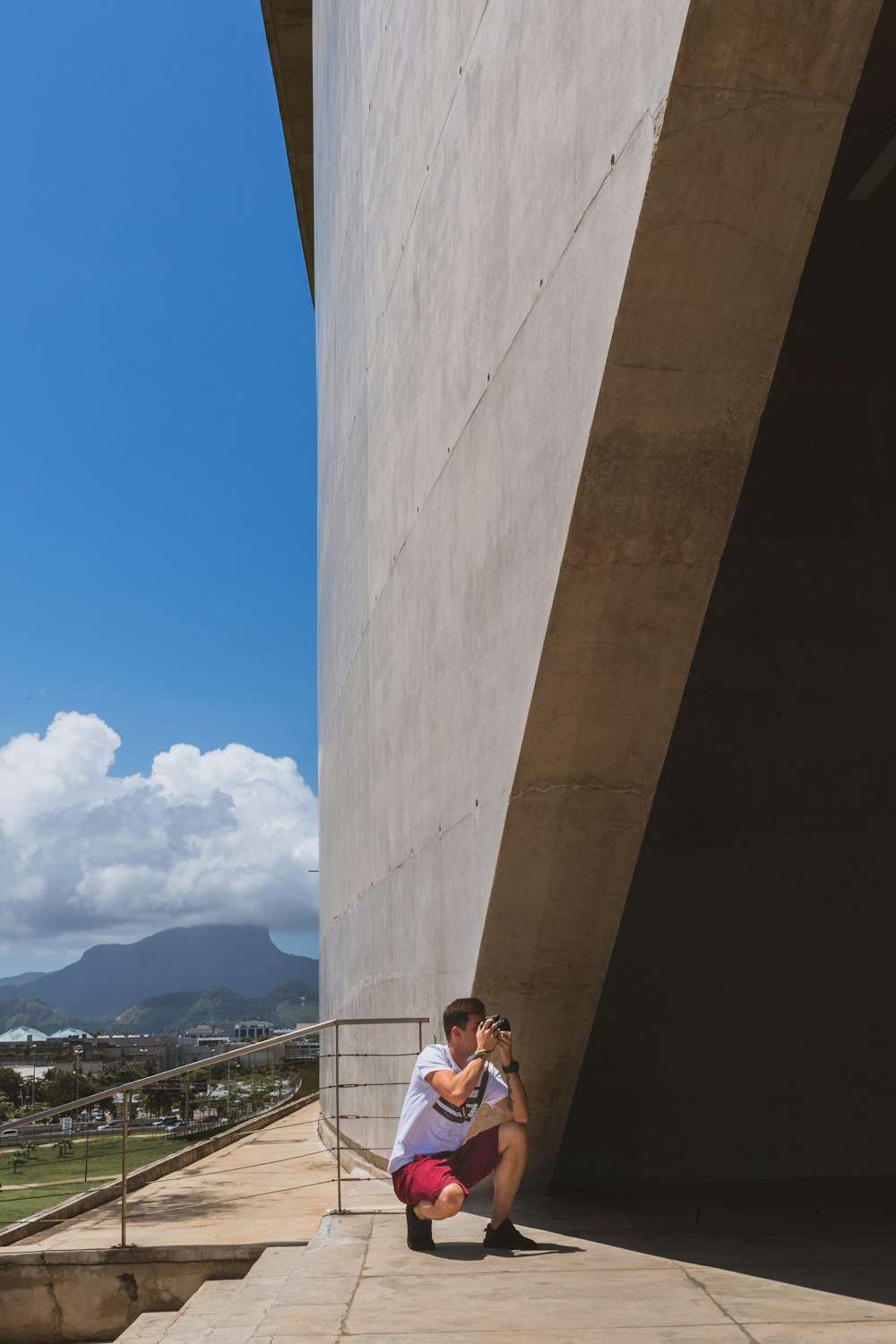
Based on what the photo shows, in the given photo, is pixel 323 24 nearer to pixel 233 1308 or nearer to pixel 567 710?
pixel 567 710

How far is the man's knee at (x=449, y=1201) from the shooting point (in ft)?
13.8

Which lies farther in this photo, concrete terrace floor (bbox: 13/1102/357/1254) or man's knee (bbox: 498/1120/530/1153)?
concrete terrace floor (bbox: 13/1102/357/1254)

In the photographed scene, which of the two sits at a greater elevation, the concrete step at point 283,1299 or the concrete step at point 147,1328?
the concrete step at point 283,1299

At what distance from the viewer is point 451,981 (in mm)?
5512

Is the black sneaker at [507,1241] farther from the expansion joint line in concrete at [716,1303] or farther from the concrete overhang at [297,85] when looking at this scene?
the concrete overhang at [297,85]

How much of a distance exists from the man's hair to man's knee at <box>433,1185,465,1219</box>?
0.53 meters

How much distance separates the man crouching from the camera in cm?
431

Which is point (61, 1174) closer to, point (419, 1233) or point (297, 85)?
point (297, 85)

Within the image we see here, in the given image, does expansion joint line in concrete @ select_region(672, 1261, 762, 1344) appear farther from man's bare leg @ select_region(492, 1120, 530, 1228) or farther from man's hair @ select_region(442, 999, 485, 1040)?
man's hair @ select_region(442, 999, 485, 1040)

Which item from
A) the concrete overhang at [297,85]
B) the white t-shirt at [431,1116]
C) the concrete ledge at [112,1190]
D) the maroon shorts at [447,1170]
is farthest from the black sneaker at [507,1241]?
the concrete overhang at [297,85]

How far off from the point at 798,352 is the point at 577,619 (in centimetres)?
423

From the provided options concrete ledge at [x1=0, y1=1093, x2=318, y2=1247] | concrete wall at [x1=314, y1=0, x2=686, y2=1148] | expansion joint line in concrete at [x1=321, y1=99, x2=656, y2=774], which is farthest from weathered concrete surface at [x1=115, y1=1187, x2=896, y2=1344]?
expansion joint line in concrete at [x1=321, y1=99, x2=656, y2=774]

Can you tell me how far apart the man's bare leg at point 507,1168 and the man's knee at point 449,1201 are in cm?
19

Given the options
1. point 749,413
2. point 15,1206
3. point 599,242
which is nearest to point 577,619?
point 749,413
